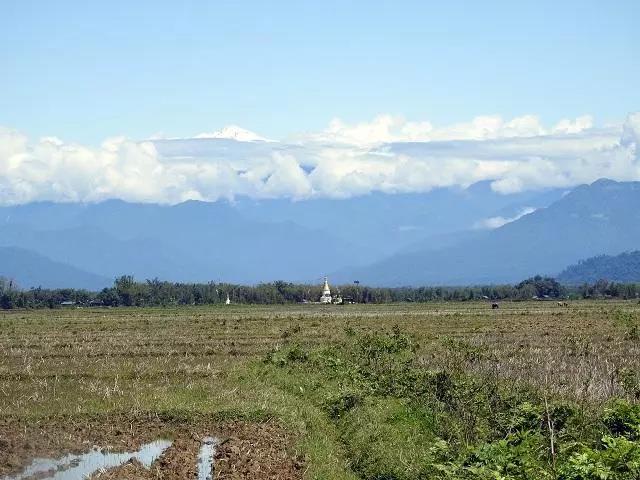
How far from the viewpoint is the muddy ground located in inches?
666

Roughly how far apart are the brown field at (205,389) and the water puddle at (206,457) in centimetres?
18

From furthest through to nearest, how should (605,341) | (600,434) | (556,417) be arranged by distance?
(605,341), (556,417), (600,434)

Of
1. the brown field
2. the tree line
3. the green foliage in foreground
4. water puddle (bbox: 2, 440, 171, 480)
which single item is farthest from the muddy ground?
the tree line

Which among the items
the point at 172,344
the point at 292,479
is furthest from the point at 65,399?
the point at 172,344

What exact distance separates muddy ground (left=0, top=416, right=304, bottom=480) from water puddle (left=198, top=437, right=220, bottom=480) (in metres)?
0.13

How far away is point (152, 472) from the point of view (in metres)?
16.9

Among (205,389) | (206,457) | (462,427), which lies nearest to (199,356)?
(205,389)

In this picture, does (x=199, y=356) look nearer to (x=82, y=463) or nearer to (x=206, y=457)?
(x=206, y=457)

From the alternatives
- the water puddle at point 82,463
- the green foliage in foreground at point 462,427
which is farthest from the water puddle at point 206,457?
the green foliage in foreground at point 462,427

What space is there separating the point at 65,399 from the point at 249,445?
8.29 m

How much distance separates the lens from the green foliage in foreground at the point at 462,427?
12.8m

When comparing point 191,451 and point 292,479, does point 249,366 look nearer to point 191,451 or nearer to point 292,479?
point 191,451

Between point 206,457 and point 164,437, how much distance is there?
2419 mm

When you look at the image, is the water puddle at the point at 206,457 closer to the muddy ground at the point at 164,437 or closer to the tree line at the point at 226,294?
the muddy ground at the point at 164,437
